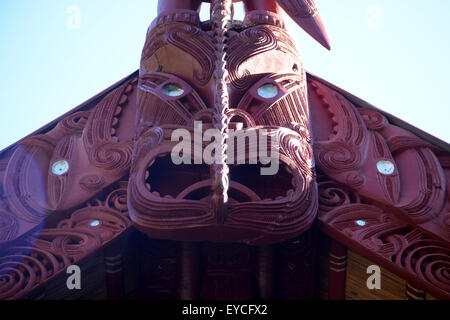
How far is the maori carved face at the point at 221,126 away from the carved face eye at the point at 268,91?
1 cm

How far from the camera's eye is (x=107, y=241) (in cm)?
644

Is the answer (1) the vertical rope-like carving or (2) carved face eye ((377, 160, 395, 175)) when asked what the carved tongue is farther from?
(2) carved face eye ((377, 160, 395, 175))

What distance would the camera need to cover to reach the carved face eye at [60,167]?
7400mm

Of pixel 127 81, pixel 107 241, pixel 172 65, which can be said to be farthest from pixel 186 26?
pixel 107 241

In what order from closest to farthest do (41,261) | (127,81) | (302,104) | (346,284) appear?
1. (41,261)
2. (346,284)
3. (302,104)
4. (127,81)

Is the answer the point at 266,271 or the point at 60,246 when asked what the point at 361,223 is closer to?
the point at 266,271

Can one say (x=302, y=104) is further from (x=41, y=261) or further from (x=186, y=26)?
(x=41, y=261)

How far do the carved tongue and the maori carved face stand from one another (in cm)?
20

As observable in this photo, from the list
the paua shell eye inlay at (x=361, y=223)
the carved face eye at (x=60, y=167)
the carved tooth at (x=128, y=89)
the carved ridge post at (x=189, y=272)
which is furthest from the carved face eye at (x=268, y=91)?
the carved face eye at (x=60, y=167)

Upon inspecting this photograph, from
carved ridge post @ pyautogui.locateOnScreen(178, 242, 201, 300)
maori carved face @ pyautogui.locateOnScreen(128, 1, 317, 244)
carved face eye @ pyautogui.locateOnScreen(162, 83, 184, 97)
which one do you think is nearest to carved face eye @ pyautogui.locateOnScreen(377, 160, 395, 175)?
maori carved face @ pyautogui.locateOnScreen(128, 1, 317, 244)

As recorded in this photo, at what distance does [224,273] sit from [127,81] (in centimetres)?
330

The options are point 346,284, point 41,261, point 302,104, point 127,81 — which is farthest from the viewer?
point 127,81

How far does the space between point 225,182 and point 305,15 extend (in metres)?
3.00

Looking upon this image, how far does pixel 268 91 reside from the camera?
724cm
